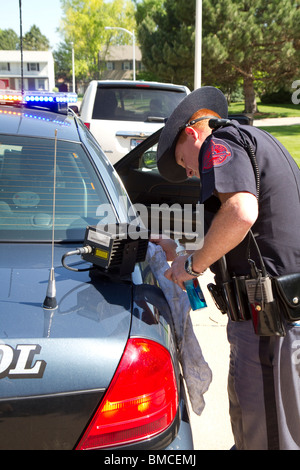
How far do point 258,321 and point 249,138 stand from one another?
2.22 feet

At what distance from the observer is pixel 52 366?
1478 mm

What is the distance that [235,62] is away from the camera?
1013 inches

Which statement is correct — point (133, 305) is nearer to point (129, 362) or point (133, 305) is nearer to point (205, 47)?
point (129, 362)

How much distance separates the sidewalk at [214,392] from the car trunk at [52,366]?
1.44 meters

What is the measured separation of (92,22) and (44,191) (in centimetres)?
6192

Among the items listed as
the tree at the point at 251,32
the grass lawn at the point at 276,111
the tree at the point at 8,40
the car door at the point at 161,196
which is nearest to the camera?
the car door at the point at 161,196

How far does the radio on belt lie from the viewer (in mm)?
1936

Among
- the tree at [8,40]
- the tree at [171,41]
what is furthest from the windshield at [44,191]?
the tree at [8,40]

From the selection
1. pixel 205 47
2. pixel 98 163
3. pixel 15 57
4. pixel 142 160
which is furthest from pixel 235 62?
pixel 15 57

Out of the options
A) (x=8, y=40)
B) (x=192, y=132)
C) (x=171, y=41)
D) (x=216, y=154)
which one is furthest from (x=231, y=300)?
(x=8, y=40)

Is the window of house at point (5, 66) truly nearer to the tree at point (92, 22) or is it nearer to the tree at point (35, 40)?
the tree at point (92, 22)

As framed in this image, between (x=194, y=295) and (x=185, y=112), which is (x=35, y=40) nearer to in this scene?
(x=185, y=112)

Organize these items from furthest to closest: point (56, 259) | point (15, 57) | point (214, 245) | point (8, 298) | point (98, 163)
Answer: point (15, 57), point (98, 163), point (56, 259), point (214, 245), point (8, 298)

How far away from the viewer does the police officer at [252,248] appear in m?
1.82
